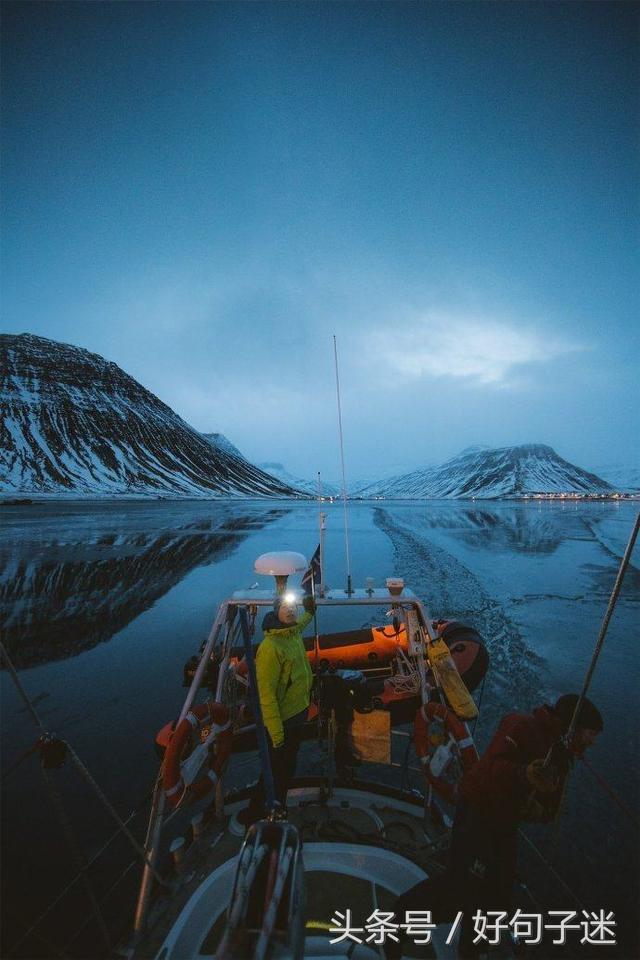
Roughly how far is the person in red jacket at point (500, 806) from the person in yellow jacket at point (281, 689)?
139 cm

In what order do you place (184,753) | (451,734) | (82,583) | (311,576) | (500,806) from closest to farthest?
1. (500,806)
2. (451,734)
3. (184,753)
4. (311,576)
5. (82,583)

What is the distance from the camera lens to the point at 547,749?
265 cm

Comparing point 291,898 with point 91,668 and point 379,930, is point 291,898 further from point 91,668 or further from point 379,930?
point 91,668

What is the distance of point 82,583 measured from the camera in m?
15.9

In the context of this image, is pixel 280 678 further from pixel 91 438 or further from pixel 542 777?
pixel 91 438

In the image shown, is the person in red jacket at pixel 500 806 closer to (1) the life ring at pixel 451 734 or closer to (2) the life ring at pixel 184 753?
(1) the life ring at pixel 451 734

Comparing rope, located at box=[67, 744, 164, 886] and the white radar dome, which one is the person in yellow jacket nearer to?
the white radar dome

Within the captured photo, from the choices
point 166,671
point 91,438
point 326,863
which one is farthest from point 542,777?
point 91,438

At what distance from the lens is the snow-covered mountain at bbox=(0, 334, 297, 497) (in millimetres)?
106438

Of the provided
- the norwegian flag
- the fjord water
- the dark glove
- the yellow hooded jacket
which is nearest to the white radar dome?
the yellow hooded jacket

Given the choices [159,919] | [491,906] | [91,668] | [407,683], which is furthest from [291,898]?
[91,668]

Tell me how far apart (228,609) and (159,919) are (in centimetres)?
258

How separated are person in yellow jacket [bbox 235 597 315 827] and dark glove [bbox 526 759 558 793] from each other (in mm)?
1987

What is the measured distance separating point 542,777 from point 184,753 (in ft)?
10.5
